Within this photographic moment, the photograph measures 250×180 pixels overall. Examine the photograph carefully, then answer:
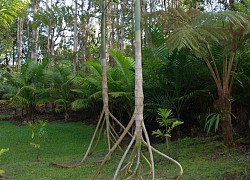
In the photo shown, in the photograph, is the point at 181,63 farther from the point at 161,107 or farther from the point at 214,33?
the point at 214,33

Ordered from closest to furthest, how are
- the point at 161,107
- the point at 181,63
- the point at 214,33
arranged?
1. the point at 214,33
2. the point at 181,63
3. the point at 161,107

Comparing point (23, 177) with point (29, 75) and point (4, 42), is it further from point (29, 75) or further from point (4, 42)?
point (4, 42)

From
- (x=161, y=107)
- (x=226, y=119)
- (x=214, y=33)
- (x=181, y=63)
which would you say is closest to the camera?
(x=214, y=33)

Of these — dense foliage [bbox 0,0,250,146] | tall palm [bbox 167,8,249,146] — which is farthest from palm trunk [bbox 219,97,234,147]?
dense foliage [bbox 0,0,250,146]

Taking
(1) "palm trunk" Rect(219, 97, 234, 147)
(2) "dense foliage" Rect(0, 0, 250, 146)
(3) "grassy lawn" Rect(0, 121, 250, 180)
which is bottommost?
(3) "grassy lawn" Rect(0, 121, 250, 180)

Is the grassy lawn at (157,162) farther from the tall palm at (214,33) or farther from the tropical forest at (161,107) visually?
the tall palm at (214,33)

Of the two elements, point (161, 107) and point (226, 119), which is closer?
point (226, 119)

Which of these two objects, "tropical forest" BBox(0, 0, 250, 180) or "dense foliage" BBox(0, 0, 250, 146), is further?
"dense foliage" BBox(0, 0, 250, 146)

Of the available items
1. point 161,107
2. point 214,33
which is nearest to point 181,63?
point 161,107

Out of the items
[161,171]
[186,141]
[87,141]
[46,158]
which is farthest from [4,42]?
[161,171]

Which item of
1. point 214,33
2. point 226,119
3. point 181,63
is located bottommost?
point 226,119

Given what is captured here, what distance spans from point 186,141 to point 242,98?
1.33 meters

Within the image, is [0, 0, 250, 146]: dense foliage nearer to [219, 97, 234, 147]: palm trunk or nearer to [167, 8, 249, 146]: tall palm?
[167, 8, 249, 146]: tall palm

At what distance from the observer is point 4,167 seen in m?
5.01
